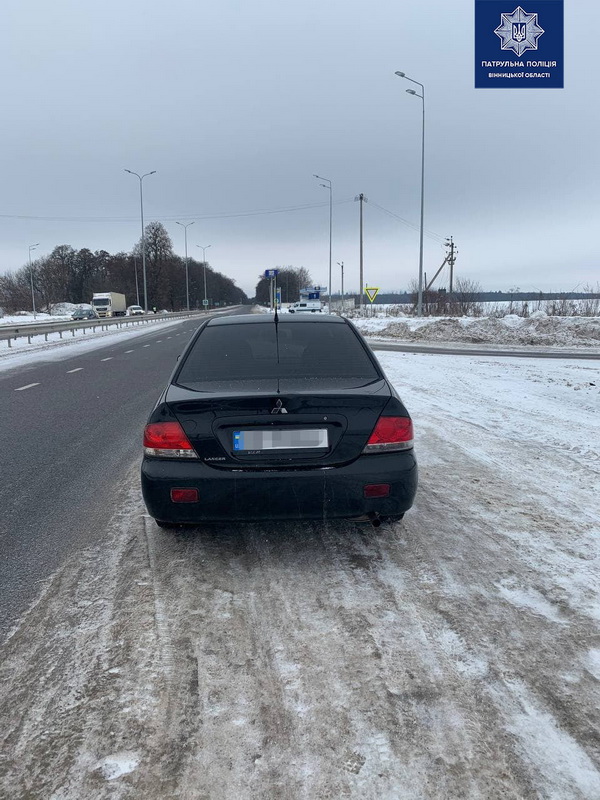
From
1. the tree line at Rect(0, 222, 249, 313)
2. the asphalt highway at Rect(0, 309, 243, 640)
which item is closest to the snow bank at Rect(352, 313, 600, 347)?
the asphalt highway at Rect(0, 309, 243, 640)

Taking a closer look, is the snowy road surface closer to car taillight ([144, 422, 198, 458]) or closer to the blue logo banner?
A: car taillight ([144, 422, 198, 458])

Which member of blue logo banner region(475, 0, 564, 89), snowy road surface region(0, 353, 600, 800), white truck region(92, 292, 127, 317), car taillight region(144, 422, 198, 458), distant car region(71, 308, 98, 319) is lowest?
snowy road surface region(0, 353, 600, 800)

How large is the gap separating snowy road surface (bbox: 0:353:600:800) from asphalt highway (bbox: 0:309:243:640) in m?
0.23

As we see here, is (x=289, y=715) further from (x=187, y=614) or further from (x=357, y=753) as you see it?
(x=187, y=614)


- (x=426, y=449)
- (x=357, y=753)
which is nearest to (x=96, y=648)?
(x=357, y=753)

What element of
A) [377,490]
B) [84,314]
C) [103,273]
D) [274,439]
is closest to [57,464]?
[274,439]

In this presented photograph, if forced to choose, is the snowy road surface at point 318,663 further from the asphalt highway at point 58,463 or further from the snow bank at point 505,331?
the snow bank at point 505,331

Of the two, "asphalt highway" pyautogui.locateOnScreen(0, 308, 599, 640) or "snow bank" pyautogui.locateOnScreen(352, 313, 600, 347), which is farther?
"snow bank" pyautogui.locateOnScreen(352, 313, 600, 347)

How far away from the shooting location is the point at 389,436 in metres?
3.51

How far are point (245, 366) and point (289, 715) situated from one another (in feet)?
7.60

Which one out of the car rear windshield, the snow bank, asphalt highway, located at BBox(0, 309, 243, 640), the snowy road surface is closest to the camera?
the snowy road surface

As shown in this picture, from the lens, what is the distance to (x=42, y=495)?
16.8 ft

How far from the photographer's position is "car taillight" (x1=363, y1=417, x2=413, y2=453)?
3490 millimetres

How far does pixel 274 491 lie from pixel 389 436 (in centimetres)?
76
